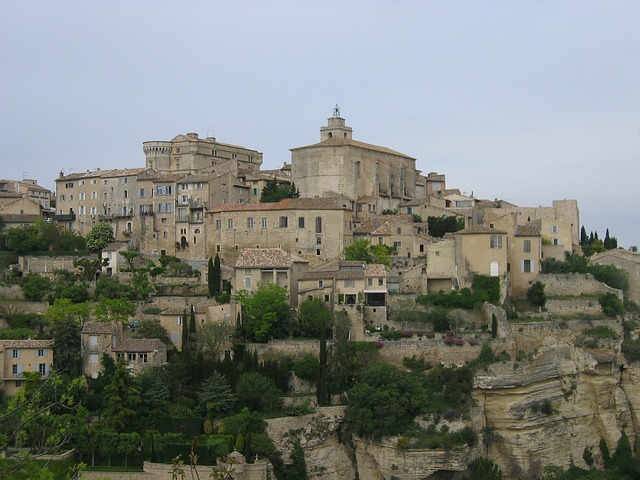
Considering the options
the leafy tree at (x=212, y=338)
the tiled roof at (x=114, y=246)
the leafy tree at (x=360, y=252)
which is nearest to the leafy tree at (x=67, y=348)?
the leafy tree at (x=212, y=338)

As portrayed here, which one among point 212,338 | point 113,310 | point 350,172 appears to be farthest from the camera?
point 350,172

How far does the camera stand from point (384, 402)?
44.0 metres

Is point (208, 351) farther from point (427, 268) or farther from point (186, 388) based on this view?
point (427, 268)

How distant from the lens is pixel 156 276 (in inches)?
2296

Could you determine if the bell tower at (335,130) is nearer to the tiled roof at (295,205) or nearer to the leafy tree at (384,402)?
the tiled roof at (295,205)

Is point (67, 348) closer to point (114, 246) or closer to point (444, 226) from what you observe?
point (114, 246)

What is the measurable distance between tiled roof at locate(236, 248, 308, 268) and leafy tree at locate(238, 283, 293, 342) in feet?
11.2

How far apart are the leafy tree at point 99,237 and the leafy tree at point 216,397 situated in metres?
18.8

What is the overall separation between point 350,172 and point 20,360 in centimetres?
2640

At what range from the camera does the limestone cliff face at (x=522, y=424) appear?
44438 millimetres

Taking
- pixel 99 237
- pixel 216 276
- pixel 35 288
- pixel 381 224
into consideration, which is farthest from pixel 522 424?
pixel 99 237

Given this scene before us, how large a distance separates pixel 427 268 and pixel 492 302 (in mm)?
4673

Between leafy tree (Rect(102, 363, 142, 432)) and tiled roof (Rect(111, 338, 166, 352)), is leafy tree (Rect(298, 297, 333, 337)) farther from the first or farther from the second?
leafy tree (Rect(102, 363, 142, 432))

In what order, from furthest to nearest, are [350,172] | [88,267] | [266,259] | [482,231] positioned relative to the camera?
[350,172] → [88,267] → [266,259] → [482,231]
